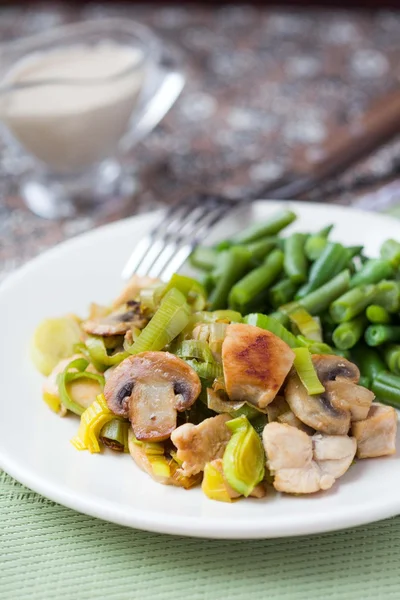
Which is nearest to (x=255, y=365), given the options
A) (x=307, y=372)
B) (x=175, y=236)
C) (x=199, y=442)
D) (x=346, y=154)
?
(x=307, y=372)

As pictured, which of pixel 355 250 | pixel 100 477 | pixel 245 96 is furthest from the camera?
pixel 245 96

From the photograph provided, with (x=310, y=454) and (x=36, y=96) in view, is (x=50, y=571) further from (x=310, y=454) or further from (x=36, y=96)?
(x=36, y=96)

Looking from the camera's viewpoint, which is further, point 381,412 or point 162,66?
point 162,66

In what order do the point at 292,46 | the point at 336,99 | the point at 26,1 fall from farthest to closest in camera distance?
the point at 26,1
the point at 292,46
the point at 336,99

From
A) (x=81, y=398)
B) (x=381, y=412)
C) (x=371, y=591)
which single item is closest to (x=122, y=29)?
(x=81, y=398)

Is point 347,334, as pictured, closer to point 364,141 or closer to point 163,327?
point 163,327

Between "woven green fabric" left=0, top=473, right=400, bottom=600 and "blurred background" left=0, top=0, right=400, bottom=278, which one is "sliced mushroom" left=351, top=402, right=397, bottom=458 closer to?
"woven green fabric" left=0, top=473, right=400, bottom=600
